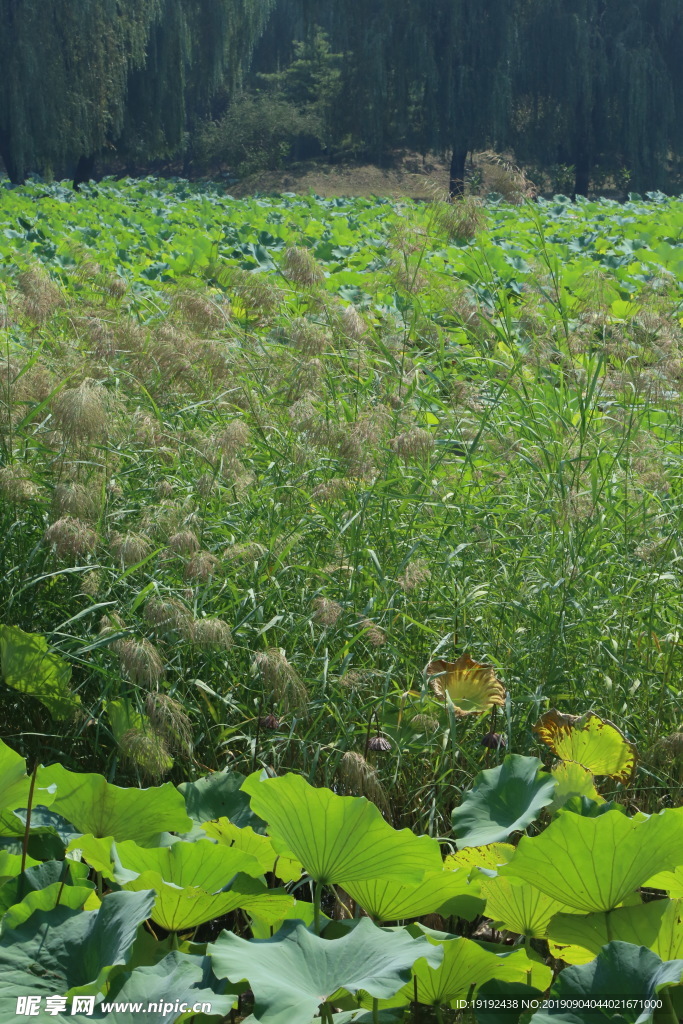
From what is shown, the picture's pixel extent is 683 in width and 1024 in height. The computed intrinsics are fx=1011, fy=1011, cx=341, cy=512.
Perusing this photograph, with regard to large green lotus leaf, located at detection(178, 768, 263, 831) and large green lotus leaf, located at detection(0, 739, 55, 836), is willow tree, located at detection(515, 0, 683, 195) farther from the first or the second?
large green lotus leaf, located at detection(0, 739, 55, 836)

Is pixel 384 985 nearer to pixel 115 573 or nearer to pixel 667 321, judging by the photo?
pixel 115 573

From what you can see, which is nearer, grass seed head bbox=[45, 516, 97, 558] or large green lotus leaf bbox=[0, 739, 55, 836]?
large green lotus leaf bbox=[0, 739, 55, 836]

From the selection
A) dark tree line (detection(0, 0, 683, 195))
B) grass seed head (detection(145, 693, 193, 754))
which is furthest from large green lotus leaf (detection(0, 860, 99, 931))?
dark tree line (detection(0, 0, 683, 195))

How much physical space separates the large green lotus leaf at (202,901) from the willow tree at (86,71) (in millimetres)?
19325

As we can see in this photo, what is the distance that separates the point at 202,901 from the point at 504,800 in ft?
1.83

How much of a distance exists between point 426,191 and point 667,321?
3.07 ft

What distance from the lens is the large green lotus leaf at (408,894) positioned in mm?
1357

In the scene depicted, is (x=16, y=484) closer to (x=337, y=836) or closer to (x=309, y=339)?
(x=309, y=339)

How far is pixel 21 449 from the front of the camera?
113 inches

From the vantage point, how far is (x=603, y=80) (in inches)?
893

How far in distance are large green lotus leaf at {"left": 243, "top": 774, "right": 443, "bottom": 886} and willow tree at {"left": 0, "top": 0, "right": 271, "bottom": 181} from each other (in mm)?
19356

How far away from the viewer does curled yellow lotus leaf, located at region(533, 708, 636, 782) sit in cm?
181

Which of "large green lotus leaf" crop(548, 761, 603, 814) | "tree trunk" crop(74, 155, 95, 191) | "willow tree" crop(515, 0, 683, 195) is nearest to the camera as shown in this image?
"large green lotus leaf" crop(548, 761, 603, 814)

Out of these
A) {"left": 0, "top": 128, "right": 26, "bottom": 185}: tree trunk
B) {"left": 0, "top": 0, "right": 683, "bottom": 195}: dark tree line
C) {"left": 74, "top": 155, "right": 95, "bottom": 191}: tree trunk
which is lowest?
{"left": 74, "top": 155, "right": 95, "bottom": 191}: tree trunk
